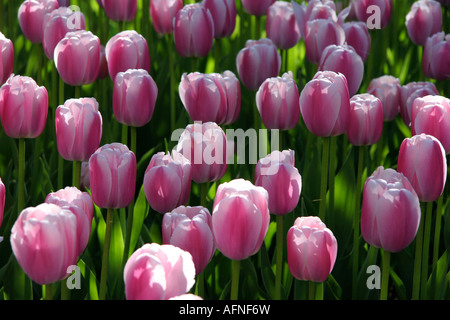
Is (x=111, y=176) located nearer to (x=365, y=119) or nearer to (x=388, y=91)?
(x=365, y=119)

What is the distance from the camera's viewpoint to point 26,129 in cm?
169

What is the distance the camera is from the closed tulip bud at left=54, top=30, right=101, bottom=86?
1.94 meters

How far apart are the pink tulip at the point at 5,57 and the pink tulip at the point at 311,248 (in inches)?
38.4

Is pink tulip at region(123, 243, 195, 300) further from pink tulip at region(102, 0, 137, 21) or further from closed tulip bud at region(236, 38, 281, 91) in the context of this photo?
pink tulip at region(102, 0, 137, 21)

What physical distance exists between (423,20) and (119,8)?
41.8 inches

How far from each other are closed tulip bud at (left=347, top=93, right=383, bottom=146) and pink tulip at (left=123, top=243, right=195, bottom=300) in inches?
33.5

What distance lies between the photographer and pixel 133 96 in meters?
1.80

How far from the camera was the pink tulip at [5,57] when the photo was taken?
193 centimetres

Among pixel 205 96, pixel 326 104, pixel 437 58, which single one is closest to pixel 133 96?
pixel 205 96

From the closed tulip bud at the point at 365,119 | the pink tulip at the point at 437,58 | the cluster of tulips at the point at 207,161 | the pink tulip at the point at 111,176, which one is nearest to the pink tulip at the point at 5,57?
the cluster of tulips at the point at 207,161

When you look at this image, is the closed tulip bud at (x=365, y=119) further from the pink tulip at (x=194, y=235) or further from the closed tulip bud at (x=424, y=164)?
the pink tulip at (x=194, y=235)
